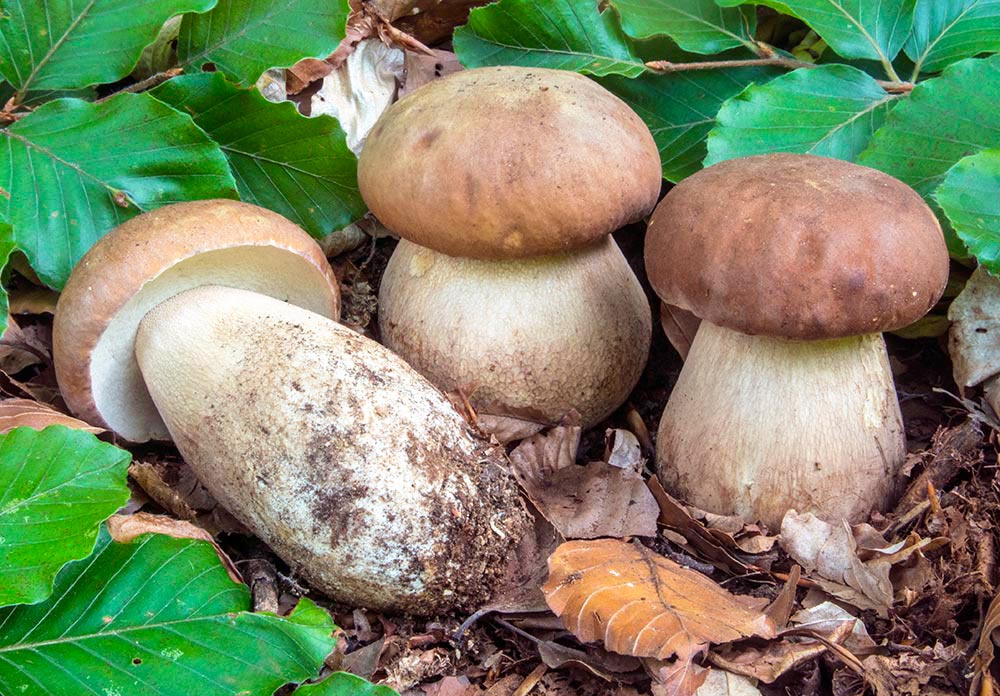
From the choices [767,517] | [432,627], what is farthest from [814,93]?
[432,627]

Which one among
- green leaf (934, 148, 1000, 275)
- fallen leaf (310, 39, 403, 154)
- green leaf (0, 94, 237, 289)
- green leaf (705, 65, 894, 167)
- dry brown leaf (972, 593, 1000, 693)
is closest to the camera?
dry brown leaf (972, 593, 1000, 693)

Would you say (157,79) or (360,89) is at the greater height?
(157,79)

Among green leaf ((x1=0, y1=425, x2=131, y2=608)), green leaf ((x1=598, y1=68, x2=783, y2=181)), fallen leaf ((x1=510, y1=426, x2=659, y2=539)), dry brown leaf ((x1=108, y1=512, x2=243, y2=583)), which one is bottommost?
fallen leaf ((x1=510, y1=426, x2=659, y2=539))

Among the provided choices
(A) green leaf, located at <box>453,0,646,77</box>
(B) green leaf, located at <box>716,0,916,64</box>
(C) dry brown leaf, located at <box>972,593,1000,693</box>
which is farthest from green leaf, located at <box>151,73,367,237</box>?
(C) dry brown leaf, located at <box>972,593,1000,693</box>

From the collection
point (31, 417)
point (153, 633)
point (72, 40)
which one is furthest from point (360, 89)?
point (153, 633)

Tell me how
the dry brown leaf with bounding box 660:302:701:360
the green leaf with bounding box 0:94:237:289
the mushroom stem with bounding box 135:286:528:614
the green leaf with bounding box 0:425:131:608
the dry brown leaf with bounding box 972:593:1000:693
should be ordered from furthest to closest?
the dry brown leaf with bounding box 660:302:701:360
the green leaf with bounding box 0:94:237:289
the mushroom stem with bounding box 135:286:528:614
the dry brown leaf with bounding box 972:593:1000:693
the green leaf with bounding box 0:425:131:608

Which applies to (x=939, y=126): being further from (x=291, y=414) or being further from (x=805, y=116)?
(x=291, y=414)

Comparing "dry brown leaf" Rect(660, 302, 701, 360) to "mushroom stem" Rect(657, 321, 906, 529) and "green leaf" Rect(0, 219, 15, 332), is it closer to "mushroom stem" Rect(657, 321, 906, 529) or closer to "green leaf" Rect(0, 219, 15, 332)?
"mushroom stem" Rect(657, 321, 906, 529)
